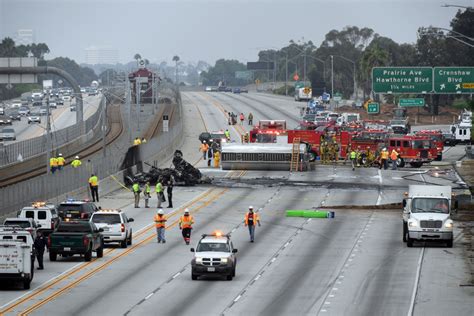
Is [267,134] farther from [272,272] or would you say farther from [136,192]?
[272,272]

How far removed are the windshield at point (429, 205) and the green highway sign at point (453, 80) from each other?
52587 millimetres

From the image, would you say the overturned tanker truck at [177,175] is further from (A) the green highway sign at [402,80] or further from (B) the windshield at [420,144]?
(A) the green highway sign at [402,80]

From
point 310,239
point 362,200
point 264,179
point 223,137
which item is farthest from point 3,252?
point 223,137

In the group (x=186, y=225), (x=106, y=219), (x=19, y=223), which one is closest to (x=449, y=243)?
(x=186, y=225)

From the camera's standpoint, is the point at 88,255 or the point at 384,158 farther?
the point at 384,158

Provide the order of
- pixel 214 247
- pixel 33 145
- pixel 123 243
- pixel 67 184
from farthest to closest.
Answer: pixel 33 145, pixel 67 184, pixel 123 243, pixel 214 247

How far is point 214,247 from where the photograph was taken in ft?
145

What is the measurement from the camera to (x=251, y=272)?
4669cm

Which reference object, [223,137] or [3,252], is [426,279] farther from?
[223,137]

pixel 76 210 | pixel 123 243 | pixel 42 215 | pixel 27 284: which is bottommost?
pixel 123 243

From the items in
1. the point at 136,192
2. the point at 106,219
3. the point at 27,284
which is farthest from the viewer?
the point at 136,192

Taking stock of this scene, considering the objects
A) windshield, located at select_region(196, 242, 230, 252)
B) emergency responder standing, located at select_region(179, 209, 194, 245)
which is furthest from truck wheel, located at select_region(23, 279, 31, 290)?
emergency responder standing, located at select_region(179, 209, 194, 245)

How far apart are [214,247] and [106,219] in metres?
9.06

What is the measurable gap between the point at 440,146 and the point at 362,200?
30251mm
